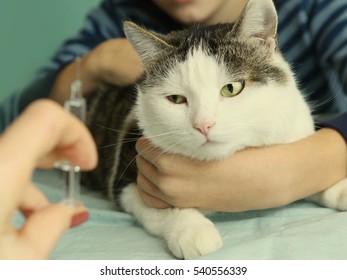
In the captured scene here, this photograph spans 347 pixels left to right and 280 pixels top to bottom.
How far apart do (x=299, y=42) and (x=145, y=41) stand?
2.30 ft

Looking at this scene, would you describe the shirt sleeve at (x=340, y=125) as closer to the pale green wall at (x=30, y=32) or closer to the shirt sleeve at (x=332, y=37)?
the shirt sleeve at (x=332, y=37)

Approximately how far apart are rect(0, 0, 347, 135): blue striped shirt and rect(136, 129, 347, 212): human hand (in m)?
0.12

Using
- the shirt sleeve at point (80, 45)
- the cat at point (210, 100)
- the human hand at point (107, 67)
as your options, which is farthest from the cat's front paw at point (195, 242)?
the shirt sleeve at point (80, 45)

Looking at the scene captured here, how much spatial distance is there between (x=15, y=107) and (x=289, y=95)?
3.11 ft

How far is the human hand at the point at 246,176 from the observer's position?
0.91 metres

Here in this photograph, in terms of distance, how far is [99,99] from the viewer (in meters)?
1.53

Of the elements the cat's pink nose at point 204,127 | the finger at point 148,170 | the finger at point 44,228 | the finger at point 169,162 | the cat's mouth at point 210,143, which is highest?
the finger at point 44,228

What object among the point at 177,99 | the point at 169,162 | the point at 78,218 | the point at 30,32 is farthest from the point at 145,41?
the point at 30,32

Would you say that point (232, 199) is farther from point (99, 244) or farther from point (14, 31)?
point (14, 31)

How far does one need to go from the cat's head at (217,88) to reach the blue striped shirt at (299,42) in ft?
0.81

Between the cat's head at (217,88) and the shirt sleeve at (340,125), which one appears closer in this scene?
the cat's head at (217,88)

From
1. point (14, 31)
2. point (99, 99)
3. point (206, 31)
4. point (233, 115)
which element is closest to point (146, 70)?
point (206, 31)

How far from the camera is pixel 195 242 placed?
0.80 metres

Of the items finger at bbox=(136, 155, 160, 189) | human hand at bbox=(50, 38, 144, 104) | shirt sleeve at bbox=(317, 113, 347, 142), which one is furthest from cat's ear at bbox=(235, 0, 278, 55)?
human hand at bbox=(50, 38, 144, 104)
